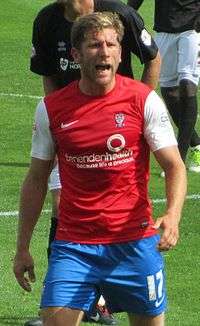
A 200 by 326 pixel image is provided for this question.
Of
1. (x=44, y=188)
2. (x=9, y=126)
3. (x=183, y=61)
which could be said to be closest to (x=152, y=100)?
(x=44, y=188)

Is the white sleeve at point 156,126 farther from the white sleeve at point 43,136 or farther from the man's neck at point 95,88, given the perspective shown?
the white sleeve at point 43,136

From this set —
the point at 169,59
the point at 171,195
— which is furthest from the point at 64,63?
the point at 169,59

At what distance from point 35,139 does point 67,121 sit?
240 mm

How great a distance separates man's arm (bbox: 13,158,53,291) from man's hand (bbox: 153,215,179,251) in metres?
0.77

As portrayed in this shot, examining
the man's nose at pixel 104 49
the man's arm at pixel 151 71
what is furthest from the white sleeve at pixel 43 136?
the man's arm at pixel 151 71

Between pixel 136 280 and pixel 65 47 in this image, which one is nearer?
pixel 136 280

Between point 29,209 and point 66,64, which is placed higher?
point 29,209

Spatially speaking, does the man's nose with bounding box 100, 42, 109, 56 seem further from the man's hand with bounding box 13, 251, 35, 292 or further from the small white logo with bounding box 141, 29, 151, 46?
the small white logo with bounding box 141, 29, 151, 46

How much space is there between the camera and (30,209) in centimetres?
666

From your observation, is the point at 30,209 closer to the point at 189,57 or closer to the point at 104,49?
the point at 104,49

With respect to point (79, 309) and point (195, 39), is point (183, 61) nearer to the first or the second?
point (195, 39)

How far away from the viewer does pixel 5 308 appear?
8.64 m

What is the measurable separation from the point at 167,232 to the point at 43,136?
37.2 inches

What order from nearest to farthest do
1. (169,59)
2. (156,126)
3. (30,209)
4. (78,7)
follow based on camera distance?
(156,126)
(30,209)
(78,7)
(169,59)
